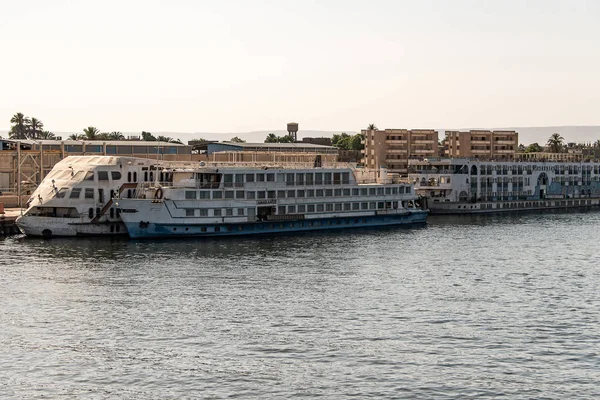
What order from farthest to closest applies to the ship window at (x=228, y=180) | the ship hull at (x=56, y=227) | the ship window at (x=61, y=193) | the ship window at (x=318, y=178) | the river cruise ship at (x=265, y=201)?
1. the ship window at (x=318, y=178)
2. the ship window at (x=228, y=180)
3. the ship window at (x=61, y=193)
4. the river cruise ship at (x=265, y=201)
5. the ship hull at (x=56, y=227)

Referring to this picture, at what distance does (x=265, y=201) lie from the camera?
94.6m

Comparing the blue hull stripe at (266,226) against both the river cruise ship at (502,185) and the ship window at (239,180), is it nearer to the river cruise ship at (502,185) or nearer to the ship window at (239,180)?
the ship window at (239,180)

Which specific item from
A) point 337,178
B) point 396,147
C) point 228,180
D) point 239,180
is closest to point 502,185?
point 396,147

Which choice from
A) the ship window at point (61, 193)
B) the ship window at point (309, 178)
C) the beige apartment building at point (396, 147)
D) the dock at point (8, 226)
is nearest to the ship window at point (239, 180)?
the ship window at point (309, 178)

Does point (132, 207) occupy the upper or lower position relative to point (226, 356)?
upper

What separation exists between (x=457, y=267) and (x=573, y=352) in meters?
27.5

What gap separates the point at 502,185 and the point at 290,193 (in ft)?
194

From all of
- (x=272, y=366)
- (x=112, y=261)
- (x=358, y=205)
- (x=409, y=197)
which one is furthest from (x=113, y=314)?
(x=409, y=197)

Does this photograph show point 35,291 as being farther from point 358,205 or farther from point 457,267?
point 358,205

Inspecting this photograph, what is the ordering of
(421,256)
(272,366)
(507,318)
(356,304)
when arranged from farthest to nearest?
(421,256)
(356,304)
(507,318)
(272,366)

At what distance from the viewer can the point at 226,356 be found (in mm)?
41406

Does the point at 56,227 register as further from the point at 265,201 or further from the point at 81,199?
the point at 265,201

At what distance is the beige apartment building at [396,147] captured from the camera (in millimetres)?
163250

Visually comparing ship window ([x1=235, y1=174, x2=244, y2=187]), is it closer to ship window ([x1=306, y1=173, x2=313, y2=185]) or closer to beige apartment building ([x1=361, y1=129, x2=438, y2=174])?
ship window ([x1=306, y1=173, x2=313, y2=185])
